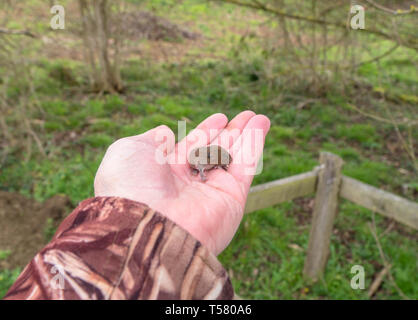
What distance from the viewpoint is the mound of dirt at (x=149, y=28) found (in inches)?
212

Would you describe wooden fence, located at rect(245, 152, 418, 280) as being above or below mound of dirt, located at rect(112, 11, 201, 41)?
below

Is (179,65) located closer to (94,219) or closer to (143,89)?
(143,89)

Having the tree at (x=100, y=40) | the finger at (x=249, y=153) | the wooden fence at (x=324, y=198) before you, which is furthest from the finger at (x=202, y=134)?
the tree at (x=100, y=40)

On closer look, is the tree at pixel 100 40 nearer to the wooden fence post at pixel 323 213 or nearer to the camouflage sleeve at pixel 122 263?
the wooden fence post at pixel 323 213

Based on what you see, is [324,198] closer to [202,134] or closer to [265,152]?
[202,134]

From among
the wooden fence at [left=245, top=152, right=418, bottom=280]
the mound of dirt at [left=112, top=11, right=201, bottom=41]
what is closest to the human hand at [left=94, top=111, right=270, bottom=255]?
the wooden fence at [left=245, top=152, right=418, bottom=280]

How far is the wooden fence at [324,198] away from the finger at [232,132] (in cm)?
57

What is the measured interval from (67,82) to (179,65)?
2.23m

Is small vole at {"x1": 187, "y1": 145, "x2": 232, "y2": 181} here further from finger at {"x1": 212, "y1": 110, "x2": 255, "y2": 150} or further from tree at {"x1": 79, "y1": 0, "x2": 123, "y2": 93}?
tree at {"x1": 79, "y1": 0, "x2": 123, "y2": 93}

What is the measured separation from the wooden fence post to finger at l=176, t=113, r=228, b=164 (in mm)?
1099

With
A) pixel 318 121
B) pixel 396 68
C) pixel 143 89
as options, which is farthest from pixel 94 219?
pixel 396 68

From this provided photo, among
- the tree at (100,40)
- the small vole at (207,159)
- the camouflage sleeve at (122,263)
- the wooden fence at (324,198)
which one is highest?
the tree at (100,40)

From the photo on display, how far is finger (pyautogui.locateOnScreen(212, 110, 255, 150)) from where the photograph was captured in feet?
5.56

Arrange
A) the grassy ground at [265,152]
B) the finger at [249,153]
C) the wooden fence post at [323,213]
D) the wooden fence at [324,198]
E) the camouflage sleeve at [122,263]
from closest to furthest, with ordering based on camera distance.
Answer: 1. the camouflage sleeve at [122,263]
2. the finger at [249,153]
3. the wooden fence at [324,198]
4. the wooden fence post at [323,213]
5. the grassy ground at [265,152]
